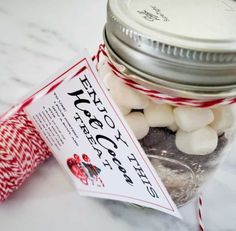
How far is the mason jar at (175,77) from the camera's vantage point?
0.94 ft

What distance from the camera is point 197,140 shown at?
34 centimetres

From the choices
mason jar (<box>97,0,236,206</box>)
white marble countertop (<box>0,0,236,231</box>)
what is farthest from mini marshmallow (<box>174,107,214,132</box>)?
white marble countertop (<box>0,0,236,231</box>)

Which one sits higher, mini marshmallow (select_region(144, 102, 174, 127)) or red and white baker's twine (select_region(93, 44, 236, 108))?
red and white baker's twine (select_region(93, 44, 236, 108))

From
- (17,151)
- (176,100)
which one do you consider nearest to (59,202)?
(17,151)

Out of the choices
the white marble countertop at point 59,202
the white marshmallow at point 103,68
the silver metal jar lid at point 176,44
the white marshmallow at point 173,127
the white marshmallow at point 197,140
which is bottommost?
the white marble countertop at point 59,202

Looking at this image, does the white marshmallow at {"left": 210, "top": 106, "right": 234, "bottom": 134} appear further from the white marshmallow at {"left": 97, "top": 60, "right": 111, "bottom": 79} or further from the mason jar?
the white marshmallow at {"left": 97, "top": 60, "right": 111, "bottom": 79}

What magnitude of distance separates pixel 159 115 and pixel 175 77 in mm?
43

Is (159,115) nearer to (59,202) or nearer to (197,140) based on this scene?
(197,140)

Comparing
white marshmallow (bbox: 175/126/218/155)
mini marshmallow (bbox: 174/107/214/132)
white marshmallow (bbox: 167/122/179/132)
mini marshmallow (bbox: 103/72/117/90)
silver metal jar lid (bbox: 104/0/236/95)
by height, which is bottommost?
white marshmallow (bbox: 175/126/218/155)

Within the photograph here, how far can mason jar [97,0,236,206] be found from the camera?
0.29 metres

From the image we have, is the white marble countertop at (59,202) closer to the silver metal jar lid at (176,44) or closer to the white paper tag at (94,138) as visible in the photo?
the white paper tag at (94,138)

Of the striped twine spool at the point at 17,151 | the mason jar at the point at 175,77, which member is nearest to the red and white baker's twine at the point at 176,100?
the mason jar at the point at 175,77

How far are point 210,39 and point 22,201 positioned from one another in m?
0.23

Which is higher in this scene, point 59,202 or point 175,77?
point 175,77
